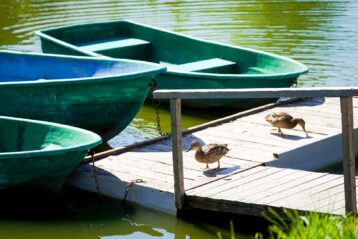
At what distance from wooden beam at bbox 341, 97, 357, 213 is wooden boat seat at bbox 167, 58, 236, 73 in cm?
501

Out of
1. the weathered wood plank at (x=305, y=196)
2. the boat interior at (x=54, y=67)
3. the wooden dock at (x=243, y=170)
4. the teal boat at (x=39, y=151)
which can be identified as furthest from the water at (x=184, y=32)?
the boat interior at (x=54, y=67)

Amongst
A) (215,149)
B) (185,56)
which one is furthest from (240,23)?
(215,149)

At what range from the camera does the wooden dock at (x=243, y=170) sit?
19.7 ft

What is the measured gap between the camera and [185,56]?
37.0ft

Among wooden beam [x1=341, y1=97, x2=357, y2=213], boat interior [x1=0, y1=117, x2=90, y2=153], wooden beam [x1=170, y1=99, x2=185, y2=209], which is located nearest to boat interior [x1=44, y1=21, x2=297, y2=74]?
boat interior [x1=0, y1=117, x2=90, y2=153]

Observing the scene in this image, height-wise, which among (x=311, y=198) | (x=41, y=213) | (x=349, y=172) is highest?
(x=349, y=172)

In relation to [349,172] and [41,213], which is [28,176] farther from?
[349,172]

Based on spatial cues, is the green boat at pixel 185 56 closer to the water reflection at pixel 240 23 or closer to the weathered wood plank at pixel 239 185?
the water reflection at pixel 240 23

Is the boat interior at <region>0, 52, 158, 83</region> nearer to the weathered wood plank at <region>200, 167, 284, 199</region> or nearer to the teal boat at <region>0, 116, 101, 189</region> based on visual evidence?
the teal boat at <region>0, 116, 101, 189</region>

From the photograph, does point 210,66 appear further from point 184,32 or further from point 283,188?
point 184,32

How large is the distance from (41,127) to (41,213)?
85 centimetres

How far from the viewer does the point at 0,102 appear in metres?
7.96

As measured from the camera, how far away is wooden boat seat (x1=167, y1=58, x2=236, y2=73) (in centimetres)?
1017

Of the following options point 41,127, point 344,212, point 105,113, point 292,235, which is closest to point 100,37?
point 105,113
